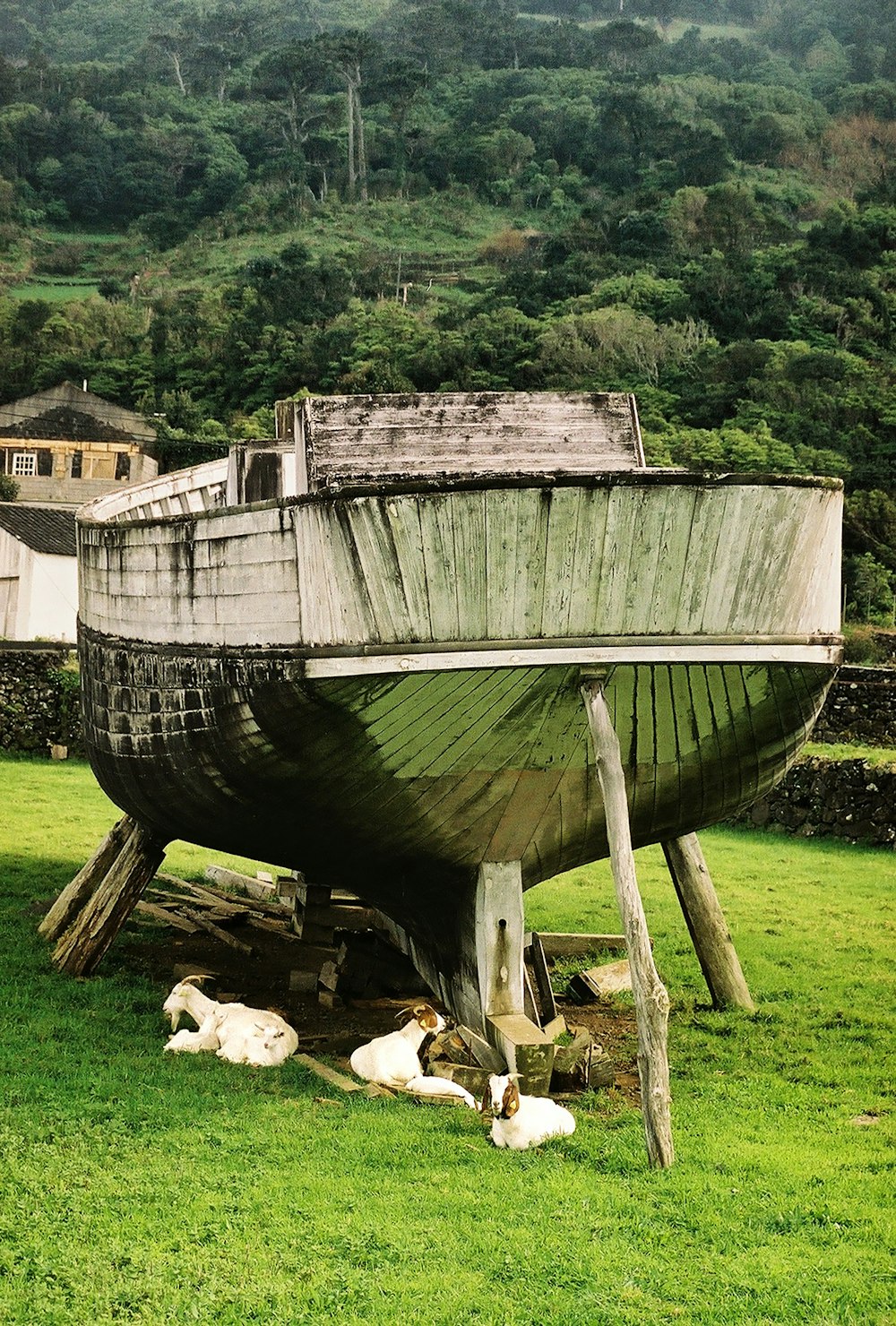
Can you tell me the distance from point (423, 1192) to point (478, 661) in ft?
8.43

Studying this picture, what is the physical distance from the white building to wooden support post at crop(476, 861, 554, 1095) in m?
29.9

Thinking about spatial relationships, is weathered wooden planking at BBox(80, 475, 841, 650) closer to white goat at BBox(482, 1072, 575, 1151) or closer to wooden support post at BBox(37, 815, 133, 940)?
white goat at BBox(482, 1072, 575, 1151)

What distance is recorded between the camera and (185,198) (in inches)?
5246

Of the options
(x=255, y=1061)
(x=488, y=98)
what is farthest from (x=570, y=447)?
(x=488, y=98)

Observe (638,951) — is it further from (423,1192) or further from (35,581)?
(35,581)

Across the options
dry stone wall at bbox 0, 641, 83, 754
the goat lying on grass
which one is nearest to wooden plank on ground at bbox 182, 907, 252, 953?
the goat lying on grass

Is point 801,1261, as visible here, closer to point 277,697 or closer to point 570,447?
point 277,697

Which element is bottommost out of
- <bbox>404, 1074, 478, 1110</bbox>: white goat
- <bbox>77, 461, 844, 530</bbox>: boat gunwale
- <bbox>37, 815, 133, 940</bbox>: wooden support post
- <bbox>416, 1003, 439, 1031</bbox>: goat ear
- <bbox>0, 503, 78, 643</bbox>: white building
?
<bbox>0, 503, 78, 643</bbox>: white building

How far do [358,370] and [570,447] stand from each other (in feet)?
183

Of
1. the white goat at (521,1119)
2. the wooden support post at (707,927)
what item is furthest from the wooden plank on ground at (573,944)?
the white goat at (521,1119)

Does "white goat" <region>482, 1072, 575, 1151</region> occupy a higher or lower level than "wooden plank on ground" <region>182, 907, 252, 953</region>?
higher

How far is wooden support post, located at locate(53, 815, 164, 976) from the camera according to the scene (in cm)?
1112

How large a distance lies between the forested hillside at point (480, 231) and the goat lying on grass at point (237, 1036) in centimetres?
3125

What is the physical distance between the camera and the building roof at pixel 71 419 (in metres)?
61.1
